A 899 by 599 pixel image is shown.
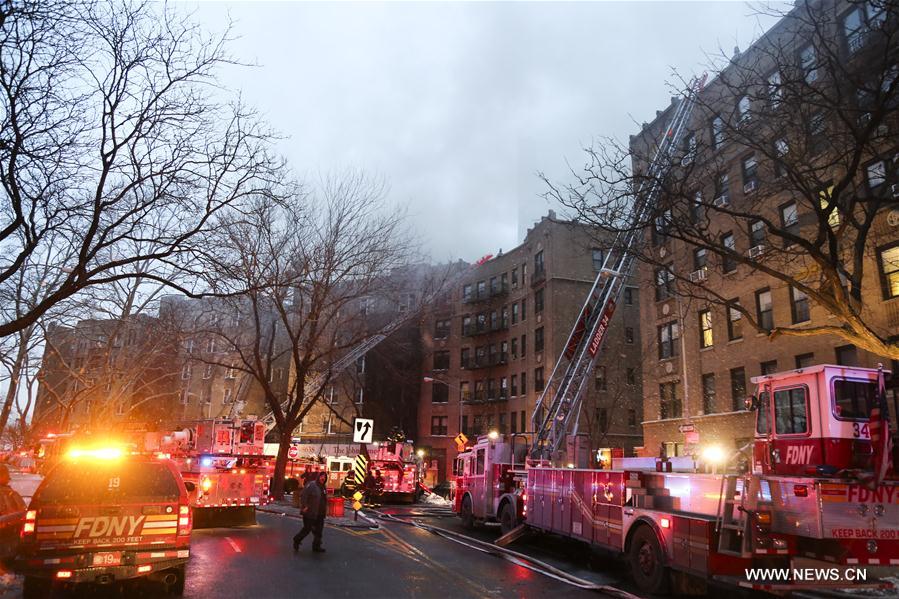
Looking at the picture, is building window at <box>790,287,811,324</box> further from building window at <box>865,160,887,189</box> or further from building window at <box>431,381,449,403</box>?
building window at <box>431,381,449,403</box>

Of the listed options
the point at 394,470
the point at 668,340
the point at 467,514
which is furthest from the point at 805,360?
the point at 394,470

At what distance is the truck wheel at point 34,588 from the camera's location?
773 cm

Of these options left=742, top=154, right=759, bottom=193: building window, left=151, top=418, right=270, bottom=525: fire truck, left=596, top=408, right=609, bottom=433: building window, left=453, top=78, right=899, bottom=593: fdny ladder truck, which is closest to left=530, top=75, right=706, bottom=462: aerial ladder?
left=453, top=78, right=899, bottom=593: fdny ladder truck

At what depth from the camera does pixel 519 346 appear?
151 ft

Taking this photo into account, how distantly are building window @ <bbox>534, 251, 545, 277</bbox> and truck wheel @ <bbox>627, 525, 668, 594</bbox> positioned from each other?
34.2 meters

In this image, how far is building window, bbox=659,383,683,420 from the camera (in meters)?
29.0

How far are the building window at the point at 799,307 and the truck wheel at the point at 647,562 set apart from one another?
1620 centimetres

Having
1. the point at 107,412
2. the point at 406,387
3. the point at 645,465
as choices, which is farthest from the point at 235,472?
the point at 406,387

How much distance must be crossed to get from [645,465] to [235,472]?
33.8 feet

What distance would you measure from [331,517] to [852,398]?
49.7ft

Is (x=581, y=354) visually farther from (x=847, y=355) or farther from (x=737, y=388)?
(x=737, y=388)

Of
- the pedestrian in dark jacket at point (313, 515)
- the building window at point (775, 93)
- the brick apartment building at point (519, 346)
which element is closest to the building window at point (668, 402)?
the brick apartment building at point (519, 346)

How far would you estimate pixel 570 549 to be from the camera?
14.9 meters

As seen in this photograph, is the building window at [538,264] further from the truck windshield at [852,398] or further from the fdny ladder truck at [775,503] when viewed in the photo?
the truck windshield at [852,398]
